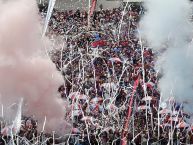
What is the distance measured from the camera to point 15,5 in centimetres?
1480

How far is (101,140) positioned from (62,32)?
9802 mm

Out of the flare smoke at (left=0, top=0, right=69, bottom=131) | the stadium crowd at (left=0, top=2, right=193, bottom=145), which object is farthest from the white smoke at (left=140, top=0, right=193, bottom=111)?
the flare smoke at (left=0, top=0, right=69, bottom=131)

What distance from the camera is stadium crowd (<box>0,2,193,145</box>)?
43.1ft

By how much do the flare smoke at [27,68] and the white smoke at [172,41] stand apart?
2746mm

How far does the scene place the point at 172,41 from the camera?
1867 cm

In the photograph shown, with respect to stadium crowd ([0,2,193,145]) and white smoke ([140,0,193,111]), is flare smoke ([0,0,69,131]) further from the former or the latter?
white smoke ([140,0,193,111])

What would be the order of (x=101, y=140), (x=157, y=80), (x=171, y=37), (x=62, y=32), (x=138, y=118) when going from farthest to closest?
(x=62, y=32)
(x=171, y=37)
(x=157, y=80)
(x=138, y=118)
(x=101, y=140)

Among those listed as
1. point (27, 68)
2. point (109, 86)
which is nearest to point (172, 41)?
point (109, 86)

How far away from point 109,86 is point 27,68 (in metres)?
2.44

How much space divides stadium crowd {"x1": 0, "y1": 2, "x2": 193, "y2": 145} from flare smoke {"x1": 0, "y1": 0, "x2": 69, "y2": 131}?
40cm

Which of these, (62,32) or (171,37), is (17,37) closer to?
(171,37)

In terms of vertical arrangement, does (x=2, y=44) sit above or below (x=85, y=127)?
above

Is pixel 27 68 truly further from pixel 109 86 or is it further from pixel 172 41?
pixel 172 41

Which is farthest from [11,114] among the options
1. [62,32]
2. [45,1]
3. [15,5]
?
[45,1]
